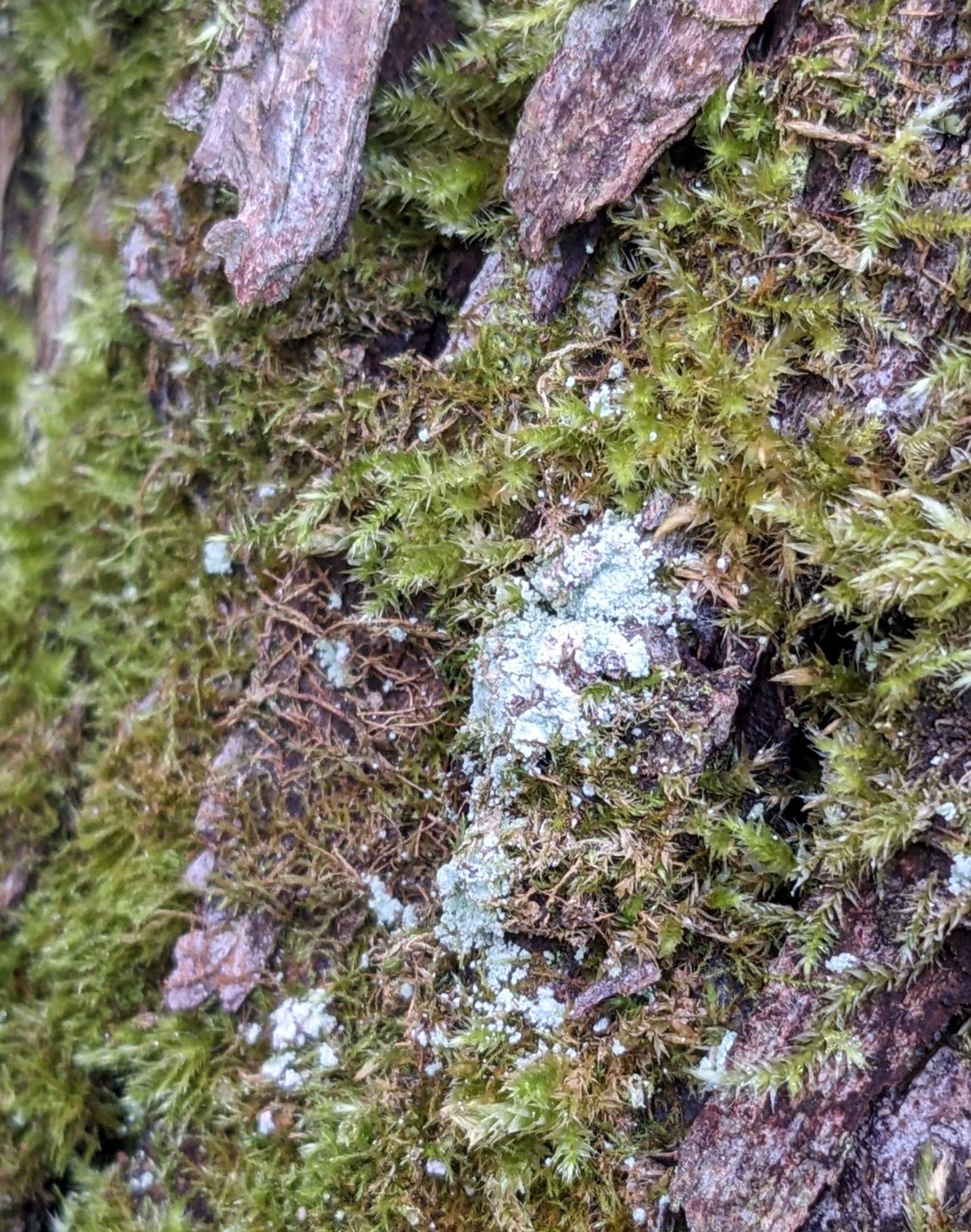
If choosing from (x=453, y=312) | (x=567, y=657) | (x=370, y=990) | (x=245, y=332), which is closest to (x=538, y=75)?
(x=453, y=312)

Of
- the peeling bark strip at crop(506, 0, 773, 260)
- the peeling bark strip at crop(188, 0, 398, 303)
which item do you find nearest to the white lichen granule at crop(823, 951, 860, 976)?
the peeling bark strip at crop(506, 0, 773, 260)

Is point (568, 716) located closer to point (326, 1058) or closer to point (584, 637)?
point (584, 637)

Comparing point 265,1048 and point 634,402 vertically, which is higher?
point 634,402

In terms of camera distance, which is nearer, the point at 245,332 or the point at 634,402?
the point at 634,402

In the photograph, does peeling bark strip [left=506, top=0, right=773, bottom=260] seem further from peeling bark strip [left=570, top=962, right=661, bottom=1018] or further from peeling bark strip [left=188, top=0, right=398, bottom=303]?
peeling bark strip [left=570, top=962, right=661, bottom=1018]

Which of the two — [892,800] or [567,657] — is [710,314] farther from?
[892,800]

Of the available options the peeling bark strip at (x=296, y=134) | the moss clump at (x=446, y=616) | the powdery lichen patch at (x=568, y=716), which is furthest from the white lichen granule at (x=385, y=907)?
the peeling bark strip at (x=296, y=134)
